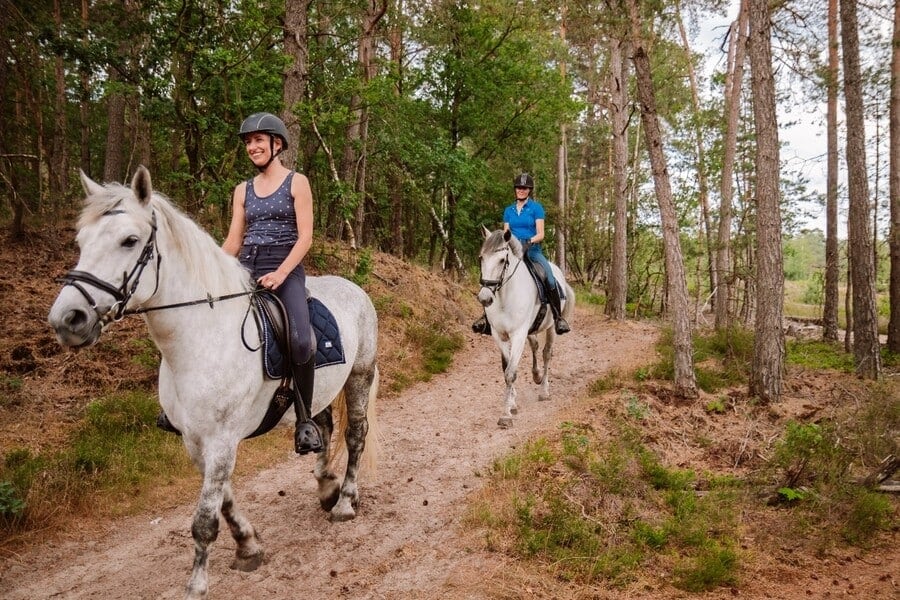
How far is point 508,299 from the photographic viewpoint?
813 cm

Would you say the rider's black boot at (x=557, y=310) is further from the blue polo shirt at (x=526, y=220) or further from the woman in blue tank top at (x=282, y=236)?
the woman in blue tank top at (x=282, y=236)

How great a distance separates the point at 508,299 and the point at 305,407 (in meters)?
4.73

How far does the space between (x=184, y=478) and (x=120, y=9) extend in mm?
9614

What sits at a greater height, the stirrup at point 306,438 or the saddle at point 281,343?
the saddle at point 281,343

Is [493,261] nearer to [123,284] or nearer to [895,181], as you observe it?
[123,284]

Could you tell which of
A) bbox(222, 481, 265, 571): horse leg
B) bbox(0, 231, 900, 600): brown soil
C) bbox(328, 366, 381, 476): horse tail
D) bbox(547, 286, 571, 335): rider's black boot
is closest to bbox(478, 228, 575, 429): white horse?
bbox(547, 286, 571, 335): rider's black boot

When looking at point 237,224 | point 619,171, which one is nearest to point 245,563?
point 237,224

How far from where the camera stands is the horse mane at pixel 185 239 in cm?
285

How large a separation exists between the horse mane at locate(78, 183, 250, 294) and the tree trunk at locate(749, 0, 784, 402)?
7.41m

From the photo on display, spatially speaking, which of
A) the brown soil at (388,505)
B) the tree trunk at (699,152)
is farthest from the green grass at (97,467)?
the tree trunk at (699,152)

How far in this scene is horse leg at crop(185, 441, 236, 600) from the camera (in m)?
3.29

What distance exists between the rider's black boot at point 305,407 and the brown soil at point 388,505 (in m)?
1.00

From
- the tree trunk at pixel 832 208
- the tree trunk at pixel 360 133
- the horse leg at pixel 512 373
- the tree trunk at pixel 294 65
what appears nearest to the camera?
the horse leg at pixel 512 373

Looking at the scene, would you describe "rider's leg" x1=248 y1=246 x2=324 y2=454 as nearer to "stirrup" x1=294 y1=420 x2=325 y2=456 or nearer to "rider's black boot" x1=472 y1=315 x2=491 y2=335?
"stirrup" x1=294 y1=420 x2=325 y2=456
